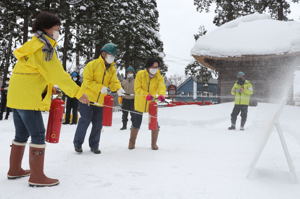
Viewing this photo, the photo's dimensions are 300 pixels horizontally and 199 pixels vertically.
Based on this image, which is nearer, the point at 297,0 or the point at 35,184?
the point at 35,184

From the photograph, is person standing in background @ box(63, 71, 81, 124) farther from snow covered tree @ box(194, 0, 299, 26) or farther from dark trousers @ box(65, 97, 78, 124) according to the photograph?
snow covered tree @ box(194, 0, 299, 26)

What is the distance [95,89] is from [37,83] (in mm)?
1614

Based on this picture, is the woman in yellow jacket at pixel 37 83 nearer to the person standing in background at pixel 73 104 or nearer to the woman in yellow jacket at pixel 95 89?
the woman in yellow jacket at pixel 95 89

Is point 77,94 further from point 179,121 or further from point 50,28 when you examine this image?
point 179,121

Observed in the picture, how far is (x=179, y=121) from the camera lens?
10.2 m

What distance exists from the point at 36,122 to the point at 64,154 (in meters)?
1.68

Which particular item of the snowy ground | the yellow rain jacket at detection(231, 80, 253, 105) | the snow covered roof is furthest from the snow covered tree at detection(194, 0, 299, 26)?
the snowy ground

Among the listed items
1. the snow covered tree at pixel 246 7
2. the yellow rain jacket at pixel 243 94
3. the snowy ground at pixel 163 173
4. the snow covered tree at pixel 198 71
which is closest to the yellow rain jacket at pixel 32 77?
the snowy ground at pixel 163 173

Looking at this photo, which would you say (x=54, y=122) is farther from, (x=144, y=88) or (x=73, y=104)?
(x=73, y=104)

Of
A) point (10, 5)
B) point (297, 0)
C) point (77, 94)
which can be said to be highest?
point (297, 0)

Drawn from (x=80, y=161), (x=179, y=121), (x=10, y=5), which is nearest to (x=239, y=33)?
(x=179, y=121)

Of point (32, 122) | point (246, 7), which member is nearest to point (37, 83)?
point (32, 122)

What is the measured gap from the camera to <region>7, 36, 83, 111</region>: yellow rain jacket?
2785 mm

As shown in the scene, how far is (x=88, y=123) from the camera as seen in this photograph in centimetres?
455
